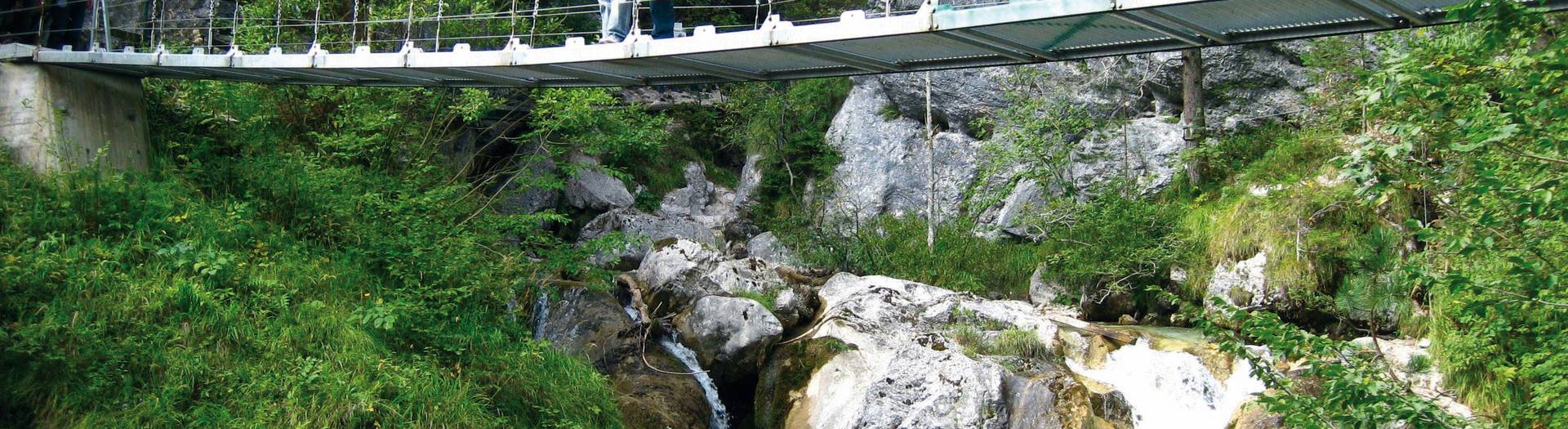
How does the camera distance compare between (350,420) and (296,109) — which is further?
(296,109)

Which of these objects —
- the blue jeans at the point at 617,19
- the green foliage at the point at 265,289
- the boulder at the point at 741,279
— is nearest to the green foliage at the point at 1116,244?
the boulder at the point at 741,279

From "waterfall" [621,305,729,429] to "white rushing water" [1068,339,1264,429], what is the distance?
3503 millimetres

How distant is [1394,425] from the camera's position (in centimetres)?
849

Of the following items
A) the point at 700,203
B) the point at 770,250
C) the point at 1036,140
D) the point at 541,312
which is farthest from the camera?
the point at 700,203

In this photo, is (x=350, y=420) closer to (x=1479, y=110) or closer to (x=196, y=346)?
(x=196, y=346)

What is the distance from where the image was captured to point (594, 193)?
17.6 m

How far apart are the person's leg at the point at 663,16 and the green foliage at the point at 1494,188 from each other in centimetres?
456

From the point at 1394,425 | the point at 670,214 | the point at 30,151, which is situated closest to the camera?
the point at 1394,425

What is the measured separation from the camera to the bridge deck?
5574 mm

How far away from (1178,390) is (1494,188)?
5.49 meters

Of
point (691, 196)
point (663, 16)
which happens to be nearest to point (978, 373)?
point (663, 16)

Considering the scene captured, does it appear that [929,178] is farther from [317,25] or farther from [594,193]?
[317,25]

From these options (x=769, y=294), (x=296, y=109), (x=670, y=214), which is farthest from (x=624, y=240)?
(x=670, y=214)

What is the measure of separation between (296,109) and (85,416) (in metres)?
5.29
